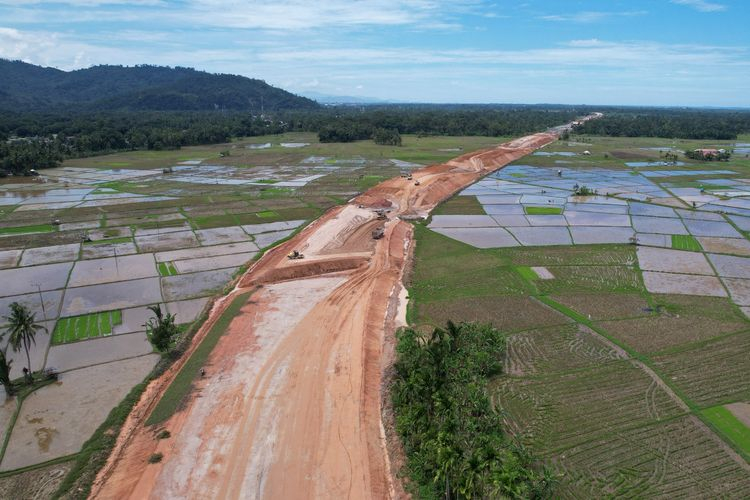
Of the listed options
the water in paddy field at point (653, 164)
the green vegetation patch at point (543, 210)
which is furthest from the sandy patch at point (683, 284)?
the water in paddy field at point (653, 164)

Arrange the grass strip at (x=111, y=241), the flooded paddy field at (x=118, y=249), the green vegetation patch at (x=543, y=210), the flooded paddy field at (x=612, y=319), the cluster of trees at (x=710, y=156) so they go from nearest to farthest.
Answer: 1. the flooded paddy field at (x=612, y=319)
2. the flooded paddy field at (x=118, y=249)
3. the grass strip at (x=111, y=241)
4. the green vegetation patch at (x=543, y=210)
5. the cluster of trees at (x=710, y=156)

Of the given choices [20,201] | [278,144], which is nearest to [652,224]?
[20,201]

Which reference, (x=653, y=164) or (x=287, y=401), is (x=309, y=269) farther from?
(x=653, y=164)

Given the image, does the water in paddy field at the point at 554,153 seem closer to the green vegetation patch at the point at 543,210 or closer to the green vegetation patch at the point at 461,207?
the green vegetation patch at the point at 461,207

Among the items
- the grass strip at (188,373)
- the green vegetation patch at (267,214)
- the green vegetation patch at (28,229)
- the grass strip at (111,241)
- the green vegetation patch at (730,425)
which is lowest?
the green vegetation patch at (730,425)

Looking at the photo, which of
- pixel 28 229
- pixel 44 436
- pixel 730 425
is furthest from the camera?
pixel 28 229

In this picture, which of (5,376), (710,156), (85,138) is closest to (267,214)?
(5,376)

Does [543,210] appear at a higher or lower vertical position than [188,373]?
higher
